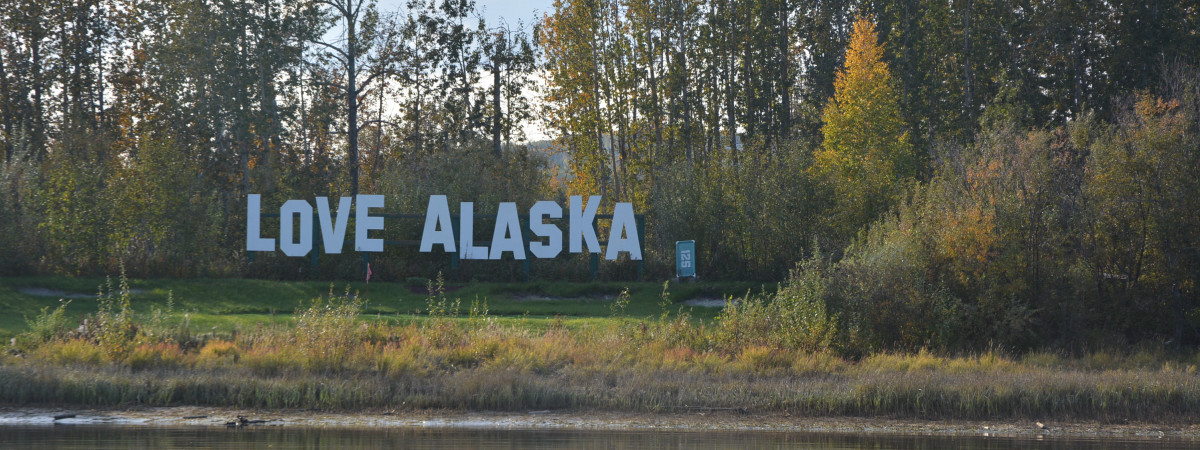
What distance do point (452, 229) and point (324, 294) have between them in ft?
17.0

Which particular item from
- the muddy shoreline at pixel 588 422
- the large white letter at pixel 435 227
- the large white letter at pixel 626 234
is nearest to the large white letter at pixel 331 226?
the large white letter at pixel 435 227

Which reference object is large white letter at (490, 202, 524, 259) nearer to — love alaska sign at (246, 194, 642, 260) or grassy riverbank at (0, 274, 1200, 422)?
love alaska sign at (246, 194, 642, 260)

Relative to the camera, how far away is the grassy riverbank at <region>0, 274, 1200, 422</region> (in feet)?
51.9

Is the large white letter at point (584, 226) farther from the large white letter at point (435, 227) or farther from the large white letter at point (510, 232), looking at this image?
the large white letter at point (435, 227)

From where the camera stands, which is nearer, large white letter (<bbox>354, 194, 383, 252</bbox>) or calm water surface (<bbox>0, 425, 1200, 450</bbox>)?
calm water surface (<bbox>0, 425, 1200, 450</bbox>)

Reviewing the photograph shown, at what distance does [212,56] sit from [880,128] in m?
32.2

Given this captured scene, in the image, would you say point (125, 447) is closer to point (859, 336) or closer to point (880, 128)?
point (859, 336)

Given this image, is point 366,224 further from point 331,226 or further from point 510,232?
point 510,232

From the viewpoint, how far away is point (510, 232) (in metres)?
34.2

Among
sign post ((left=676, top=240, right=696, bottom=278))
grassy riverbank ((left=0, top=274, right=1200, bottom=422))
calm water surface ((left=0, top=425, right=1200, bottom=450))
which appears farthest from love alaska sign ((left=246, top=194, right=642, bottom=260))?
calm water surface ((left=0, top=425, right=1200, bottom=450))

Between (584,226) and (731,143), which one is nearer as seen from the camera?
(584,226)

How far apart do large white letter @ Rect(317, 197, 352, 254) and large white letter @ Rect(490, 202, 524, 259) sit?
5.21 meters

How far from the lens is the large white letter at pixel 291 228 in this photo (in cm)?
3350

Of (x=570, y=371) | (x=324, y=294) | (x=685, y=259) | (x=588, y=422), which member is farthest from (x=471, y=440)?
(x=685, y=259)
